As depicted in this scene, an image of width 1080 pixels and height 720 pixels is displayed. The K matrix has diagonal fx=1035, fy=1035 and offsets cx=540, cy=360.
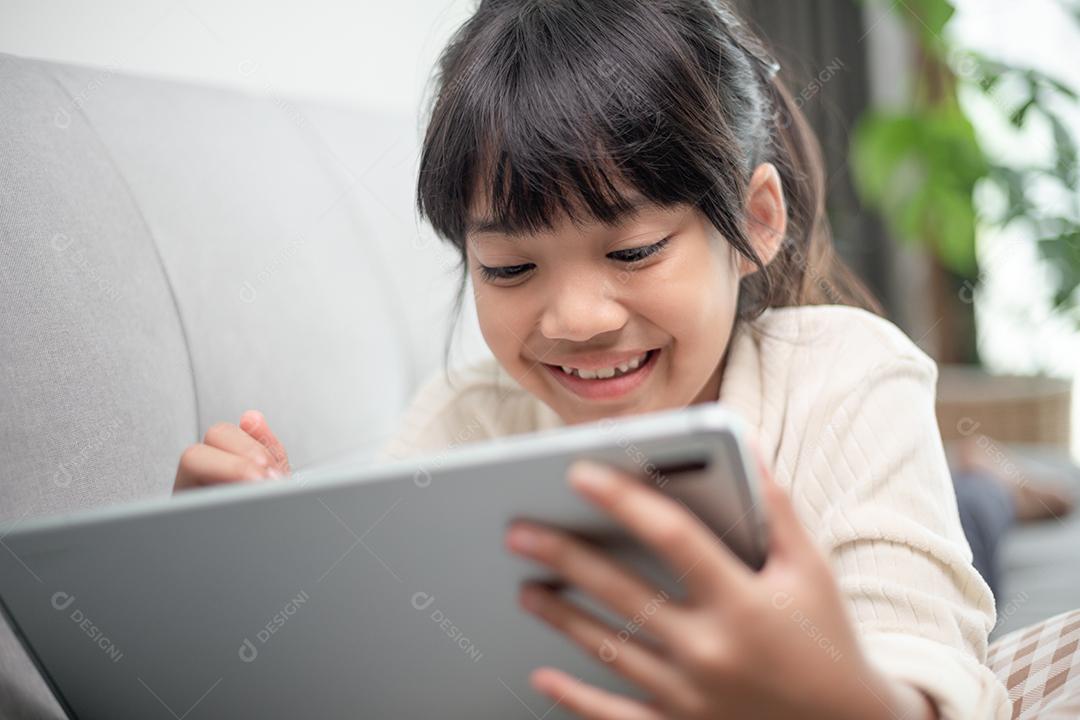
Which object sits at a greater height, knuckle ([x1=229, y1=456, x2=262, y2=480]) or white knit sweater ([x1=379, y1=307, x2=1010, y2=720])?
knuckle ([x1=229, y1=456, x2=262, y2=480])

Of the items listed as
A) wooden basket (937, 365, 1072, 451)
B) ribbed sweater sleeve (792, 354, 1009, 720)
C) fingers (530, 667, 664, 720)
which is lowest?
wooden basket (937, 365, 1072, 451)

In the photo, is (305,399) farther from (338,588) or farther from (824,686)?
(824,686)

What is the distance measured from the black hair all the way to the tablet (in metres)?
0.30

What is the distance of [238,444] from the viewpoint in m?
0.76

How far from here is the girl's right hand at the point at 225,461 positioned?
718 mm

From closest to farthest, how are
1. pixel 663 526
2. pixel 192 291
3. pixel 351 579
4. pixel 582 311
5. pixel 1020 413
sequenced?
pixel 663 526
pixel 351 579
pixel 582 311
pixel 192 291
pixel 1020 413

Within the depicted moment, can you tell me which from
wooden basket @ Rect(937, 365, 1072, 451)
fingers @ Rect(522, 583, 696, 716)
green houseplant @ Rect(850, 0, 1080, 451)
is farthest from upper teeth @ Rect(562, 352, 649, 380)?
wooden basket @ Rect(937, 365, 1072, 451)

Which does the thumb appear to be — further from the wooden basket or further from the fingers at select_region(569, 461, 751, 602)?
the wooden basket

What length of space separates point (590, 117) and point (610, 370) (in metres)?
0.22

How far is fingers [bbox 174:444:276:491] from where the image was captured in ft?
2.35

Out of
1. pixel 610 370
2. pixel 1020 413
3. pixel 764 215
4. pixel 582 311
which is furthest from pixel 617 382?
pixel 1020 413

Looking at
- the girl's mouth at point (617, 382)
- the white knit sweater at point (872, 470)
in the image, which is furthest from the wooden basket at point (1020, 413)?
the girl's mouth at point (617, 382)

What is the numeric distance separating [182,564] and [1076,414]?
301cm

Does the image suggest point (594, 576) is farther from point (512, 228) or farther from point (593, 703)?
point (512, 228)
